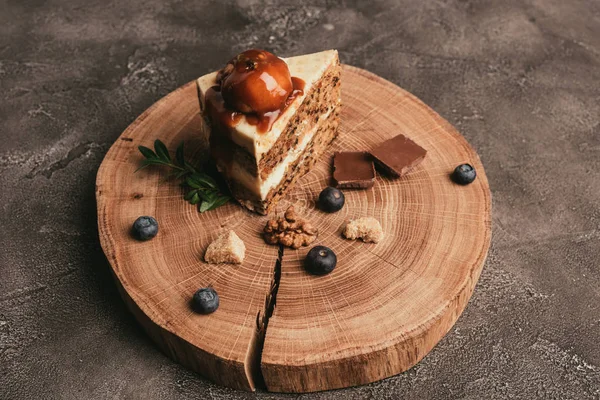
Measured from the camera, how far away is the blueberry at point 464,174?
4855 mm

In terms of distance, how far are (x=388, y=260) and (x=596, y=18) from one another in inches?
156

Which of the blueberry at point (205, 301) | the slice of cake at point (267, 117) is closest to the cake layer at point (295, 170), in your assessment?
the slice of cake at point (267, 117)

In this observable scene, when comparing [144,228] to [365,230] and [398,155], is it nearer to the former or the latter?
[365,230]

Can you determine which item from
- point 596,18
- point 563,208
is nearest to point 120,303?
point 563,208

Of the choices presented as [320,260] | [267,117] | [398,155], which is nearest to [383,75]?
[398,155]

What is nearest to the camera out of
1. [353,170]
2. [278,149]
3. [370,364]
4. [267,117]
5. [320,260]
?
[370,364]

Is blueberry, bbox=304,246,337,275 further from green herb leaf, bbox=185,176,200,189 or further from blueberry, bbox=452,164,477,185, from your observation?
blueberry, bbox=452,164,477,185

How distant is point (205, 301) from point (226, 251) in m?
0.38

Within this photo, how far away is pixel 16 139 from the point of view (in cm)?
584

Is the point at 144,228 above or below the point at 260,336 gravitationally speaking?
above

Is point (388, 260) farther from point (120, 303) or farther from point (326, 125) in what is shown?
point (120, 303)

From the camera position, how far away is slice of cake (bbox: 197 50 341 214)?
4387 millimetres

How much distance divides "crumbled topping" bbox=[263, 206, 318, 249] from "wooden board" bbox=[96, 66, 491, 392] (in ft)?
0.20

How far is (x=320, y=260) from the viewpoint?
430 cm
